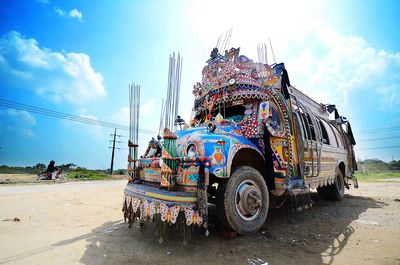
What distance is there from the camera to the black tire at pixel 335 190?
7.72 meters

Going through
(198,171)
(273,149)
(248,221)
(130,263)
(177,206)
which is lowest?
(130,263)

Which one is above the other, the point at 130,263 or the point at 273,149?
the point at 273,149

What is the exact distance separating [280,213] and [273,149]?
2.21m

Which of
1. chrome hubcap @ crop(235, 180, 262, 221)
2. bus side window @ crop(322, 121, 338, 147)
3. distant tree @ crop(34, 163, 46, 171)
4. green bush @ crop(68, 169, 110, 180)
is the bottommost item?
green bush @ crop(68, 169, 110, 180)

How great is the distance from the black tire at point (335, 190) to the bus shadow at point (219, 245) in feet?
10.6

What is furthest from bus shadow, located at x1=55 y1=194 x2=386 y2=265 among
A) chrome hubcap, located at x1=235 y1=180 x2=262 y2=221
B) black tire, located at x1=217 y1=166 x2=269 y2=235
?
chrome hubcap, located at x1=235 y1=180 x2=262 y2=221

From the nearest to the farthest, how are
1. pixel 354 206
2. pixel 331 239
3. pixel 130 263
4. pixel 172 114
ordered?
pixel 130 263, pixel 331 239, pixel 172 114, pixel 354 206

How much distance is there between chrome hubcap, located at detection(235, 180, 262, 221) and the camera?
3.53 meters

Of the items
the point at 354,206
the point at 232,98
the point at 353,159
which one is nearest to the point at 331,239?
the point at 232,98

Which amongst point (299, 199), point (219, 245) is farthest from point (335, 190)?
point (219, 245)

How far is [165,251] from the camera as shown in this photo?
3.17 metres

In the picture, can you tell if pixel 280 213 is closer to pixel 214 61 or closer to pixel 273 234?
pixel 273 234

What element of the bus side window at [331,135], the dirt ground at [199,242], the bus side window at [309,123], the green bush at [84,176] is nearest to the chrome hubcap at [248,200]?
the dirt ground at [199,242]

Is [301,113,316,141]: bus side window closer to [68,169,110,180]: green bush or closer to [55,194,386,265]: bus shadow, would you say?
[55,194,386,265]: bus shadow
